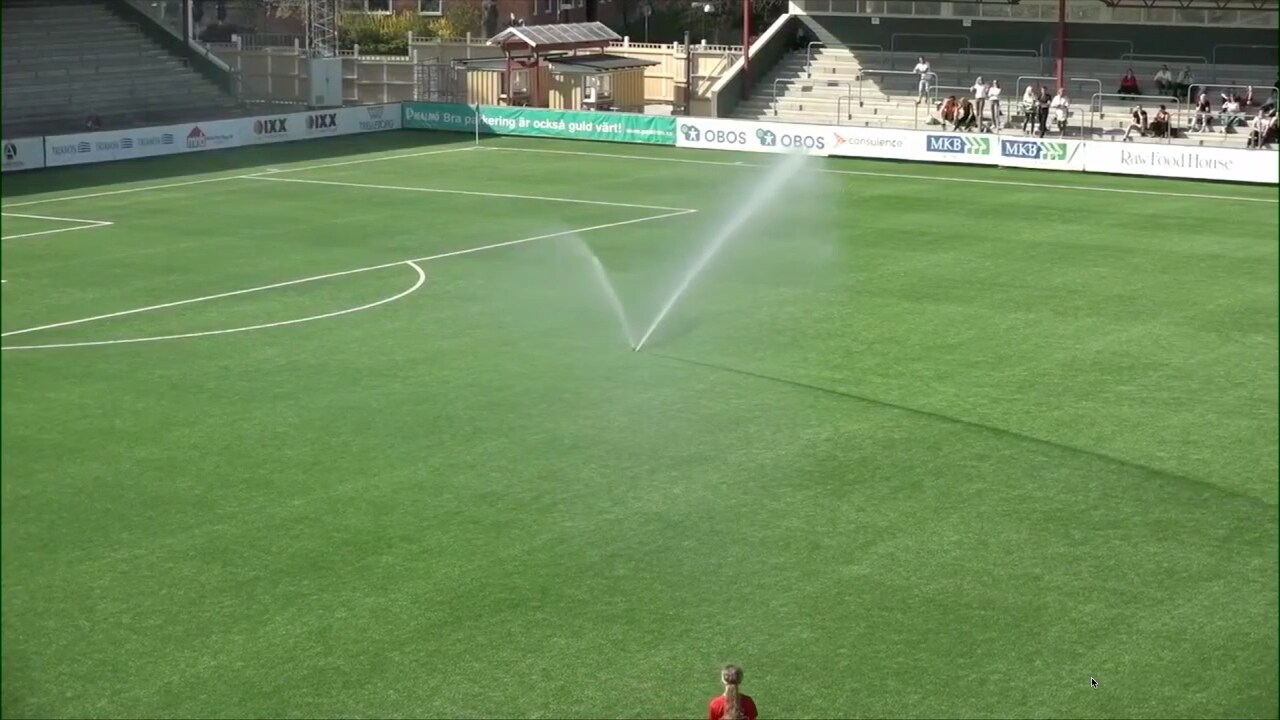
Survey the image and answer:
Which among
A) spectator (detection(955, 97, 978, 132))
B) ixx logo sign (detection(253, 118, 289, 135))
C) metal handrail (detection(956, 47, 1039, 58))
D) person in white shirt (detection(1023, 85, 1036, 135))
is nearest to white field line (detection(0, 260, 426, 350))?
ixx logo sign (detection(253, 118, 289, 135))

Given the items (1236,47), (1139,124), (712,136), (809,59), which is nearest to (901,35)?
(809,59)

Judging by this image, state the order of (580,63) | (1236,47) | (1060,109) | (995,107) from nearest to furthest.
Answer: (1060,109)
(995,107)
(1236,47)
(580,63)

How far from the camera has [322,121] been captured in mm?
55031

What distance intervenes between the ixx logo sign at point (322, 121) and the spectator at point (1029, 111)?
74.2ft

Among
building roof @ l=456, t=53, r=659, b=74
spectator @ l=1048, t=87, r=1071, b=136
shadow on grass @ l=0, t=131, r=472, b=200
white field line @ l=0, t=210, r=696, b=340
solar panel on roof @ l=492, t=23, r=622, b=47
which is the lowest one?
white field line @ l=0, t=210, r=696, b=340

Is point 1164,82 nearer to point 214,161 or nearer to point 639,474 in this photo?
point 214,161

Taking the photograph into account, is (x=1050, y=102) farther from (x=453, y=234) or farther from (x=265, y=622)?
(x=265, y=622)

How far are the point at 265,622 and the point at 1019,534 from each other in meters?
7.38

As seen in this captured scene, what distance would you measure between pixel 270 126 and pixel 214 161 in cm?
493

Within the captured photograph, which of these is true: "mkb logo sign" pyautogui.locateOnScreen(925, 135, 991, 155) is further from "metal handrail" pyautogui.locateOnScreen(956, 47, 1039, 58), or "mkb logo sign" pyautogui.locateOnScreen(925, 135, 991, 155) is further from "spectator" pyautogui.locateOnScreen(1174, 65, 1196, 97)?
"metal handrail" pyautogui.locateOnScreen(956, 47, 1039, 58)

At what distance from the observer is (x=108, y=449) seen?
63.5 ft

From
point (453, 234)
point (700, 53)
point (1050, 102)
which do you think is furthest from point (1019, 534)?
point (700, 53)

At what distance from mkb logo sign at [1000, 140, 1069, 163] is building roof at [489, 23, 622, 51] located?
2021 centimetres

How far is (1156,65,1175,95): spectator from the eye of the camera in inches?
2105
